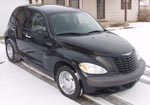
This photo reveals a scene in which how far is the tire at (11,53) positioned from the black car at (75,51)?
0.59 meters

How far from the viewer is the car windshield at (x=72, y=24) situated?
5.82m

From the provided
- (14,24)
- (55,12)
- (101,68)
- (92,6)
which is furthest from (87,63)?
(92,6)

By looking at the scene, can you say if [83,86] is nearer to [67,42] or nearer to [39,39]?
[67,42]

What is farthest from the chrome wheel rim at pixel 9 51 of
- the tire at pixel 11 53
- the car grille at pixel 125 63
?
the car grille at pixel 125 63

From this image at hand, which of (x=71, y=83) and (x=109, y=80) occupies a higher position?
(x=109, y=80)

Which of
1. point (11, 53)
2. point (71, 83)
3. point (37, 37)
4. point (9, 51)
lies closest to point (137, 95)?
point (71, 83)

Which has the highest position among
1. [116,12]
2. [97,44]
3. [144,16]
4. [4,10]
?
[4,10]

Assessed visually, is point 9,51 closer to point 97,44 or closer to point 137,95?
point 97,44

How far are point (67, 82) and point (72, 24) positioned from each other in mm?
1439

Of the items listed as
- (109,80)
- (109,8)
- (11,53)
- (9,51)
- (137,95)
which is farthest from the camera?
(109,8)

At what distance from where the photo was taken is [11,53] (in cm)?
773

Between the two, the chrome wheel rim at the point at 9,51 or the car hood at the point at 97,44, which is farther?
the chrome wheel rim at the point at 9,51

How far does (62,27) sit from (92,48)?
1137 mm

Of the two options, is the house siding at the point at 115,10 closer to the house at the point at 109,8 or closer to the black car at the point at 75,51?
the house at the point at 109,8
